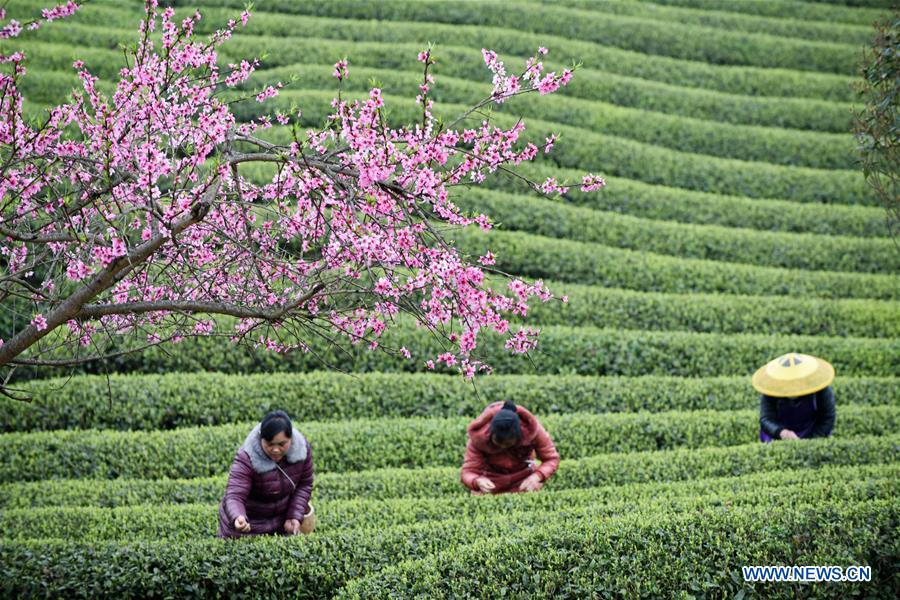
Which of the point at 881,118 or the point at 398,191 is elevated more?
the point at 881,118

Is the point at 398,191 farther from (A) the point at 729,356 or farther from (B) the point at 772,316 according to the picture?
(B) the point at 772,316

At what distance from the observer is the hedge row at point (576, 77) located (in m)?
20.6

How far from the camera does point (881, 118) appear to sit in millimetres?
7570

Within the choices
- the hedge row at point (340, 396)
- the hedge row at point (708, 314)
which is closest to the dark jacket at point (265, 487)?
the hedge row at point (340, 396)

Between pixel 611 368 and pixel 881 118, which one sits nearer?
pixel 881 118

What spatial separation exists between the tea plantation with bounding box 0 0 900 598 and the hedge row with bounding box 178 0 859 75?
7 centimetres

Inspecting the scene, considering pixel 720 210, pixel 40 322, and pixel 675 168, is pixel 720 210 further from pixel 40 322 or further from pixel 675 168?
pixel 40 322

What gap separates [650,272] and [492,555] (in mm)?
9627

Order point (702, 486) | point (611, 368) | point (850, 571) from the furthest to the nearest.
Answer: point (611, 368) < point (702, 486) < point (850, 571)

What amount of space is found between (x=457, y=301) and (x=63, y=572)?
3.60 meters

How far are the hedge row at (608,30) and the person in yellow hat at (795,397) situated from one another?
15.5m

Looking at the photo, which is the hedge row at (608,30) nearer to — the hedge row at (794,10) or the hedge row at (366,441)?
the hedge row at (794,10)

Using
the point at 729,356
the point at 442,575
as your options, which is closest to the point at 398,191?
the point at 442,575

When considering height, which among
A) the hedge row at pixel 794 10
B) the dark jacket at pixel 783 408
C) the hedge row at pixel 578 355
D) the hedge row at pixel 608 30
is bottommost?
the hedge row at pixel 578 355
